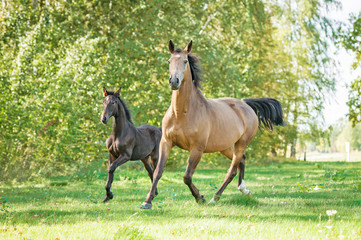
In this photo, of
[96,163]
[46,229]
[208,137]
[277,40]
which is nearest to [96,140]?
[96,163]

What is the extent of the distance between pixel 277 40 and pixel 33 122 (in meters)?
23.6

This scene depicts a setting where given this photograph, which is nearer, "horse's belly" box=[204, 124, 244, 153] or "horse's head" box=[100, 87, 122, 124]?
"horse's belly" box=[204, 124, 244, 153]

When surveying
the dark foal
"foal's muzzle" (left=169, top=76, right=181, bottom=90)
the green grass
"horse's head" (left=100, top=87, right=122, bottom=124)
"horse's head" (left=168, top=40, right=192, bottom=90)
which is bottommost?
the green grass

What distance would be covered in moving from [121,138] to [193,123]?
2.93 meters

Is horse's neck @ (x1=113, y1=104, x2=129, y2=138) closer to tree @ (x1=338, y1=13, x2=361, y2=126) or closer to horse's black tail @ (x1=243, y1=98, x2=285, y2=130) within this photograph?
horse's black tail @ (x1=243, y1=98, x2=285, y2=130)

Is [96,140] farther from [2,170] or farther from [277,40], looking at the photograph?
[277,40]

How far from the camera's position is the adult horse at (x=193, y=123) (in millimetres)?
6516

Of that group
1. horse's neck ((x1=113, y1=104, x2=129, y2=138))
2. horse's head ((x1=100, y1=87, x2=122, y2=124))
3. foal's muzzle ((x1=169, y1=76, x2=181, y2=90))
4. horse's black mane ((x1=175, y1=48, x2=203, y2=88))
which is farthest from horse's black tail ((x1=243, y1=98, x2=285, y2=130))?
foal's muzzle ((x1=169, y1=76, x2=181, y2=90))

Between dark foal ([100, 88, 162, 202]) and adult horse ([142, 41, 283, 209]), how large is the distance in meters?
2.13

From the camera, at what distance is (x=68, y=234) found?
164 inches

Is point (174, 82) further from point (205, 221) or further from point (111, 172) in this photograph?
point (111, 172)

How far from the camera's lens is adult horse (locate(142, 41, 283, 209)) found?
6516 mm

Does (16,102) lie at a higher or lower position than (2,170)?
higher

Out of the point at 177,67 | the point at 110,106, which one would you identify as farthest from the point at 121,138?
the point at 177,67
